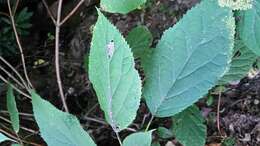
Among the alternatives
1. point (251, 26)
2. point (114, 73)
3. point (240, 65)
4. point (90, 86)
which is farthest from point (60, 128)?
point (90, 86)

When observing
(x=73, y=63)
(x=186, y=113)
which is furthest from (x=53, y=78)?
(x=186, y=113)

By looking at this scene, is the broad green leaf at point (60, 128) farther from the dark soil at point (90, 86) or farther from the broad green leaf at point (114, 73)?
the dark soil at point (90, 86)

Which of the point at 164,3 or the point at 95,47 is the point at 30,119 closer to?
the point at 164,3

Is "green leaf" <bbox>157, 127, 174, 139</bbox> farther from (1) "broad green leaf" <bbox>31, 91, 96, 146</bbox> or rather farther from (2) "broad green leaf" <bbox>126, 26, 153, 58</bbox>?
(1) "broad green leaf" <bbox>31, 91, 96, 146</bbox>

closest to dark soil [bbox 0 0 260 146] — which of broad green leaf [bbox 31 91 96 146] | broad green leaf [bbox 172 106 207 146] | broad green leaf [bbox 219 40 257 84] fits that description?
broad green leaf [bbox 172 106 207 146]

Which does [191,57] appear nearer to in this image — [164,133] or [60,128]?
[60,128]

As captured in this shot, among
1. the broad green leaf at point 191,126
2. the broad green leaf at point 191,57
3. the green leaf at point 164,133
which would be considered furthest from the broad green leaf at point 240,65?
the green leaf at point 164,133
